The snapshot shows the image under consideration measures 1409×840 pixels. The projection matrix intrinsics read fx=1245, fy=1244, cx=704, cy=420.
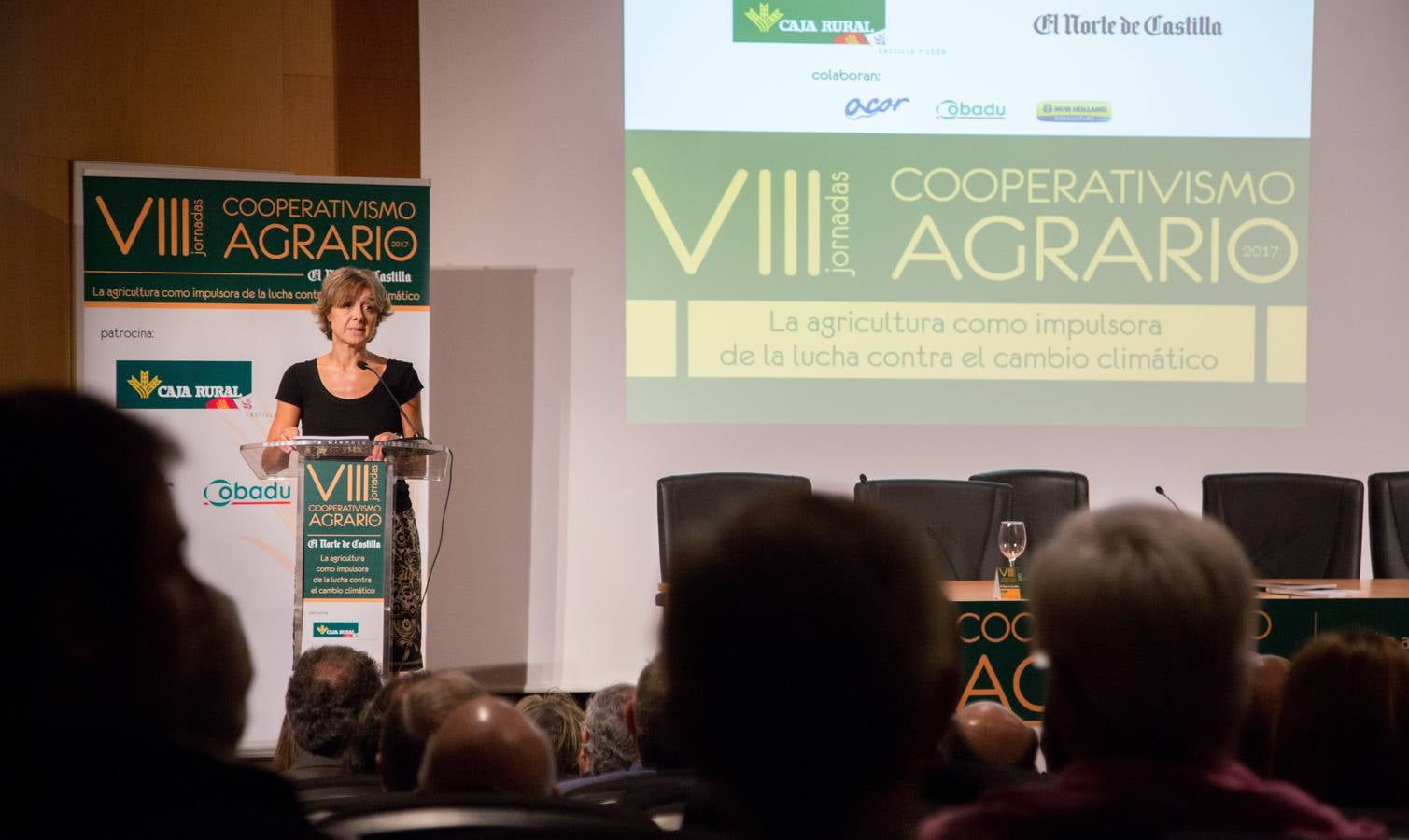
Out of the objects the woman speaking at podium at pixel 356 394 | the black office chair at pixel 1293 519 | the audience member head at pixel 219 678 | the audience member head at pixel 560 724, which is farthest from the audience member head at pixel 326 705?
the black office chair at pixel 1293 519

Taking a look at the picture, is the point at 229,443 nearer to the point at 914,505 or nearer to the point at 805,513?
the point at 914,505

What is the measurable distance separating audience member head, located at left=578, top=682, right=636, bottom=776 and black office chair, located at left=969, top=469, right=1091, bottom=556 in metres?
2.60

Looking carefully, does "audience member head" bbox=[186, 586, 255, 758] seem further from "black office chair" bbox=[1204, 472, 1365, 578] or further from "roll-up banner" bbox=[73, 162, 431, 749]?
"black office chair" bbox=[1204, 472, 1365, 578]

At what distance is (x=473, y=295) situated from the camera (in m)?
5.57

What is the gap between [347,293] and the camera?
4.62 meters

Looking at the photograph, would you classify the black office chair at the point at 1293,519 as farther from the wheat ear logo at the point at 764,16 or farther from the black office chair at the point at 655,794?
the black office chair at the point at 655,794

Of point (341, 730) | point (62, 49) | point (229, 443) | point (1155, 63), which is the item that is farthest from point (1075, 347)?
point (62, 49)

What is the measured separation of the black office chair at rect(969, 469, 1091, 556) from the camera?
189 inches

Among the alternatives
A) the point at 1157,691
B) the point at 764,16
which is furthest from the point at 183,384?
the point at 1157,691

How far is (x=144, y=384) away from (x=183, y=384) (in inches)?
5.7

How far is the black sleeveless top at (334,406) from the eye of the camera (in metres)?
4.57

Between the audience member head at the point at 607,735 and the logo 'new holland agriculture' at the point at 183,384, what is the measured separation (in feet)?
9.47

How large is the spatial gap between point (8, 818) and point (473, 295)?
497cm

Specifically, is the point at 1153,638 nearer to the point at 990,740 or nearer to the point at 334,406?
the point at 990,740
